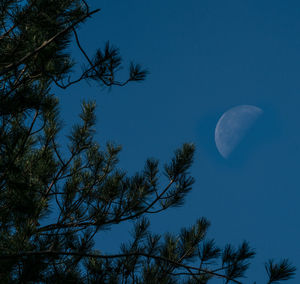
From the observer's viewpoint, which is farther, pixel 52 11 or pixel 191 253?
pixel 191 253

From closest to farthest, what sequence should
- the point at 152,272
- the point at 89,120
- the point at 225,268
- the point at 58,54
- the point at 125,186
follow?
the point at 58,54 → the point at 225,268 → the point at 152,272 → the point at 125,186 → the point at 89,120

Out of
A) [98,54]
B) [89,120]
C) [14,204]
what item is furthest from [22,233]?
[89,120]

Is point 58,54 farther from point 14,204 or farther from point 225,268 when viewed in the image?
point 225,268

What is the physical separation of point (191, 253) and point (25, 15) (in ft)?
7.48

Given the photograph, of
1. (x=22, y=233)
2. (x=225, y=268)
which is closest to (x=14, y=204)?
(x=22, y=233)

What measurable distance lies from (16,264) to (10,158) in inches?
24.9

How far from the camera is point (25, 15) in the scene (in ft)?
7.27

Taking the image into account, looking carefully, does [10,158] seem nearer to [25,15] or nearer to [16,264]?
[16,264]

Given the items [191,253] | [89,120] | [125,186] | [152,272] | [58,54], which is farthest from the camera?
[89,120]

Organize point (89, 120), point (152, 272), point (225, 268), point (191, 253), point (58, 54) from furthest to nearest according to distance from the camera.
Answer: point (89, 120) → point (191, 253) → point (152, 272) → point (225, 268) → point (58, 54)

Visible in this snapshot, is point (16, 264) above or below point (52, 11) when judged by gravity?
below

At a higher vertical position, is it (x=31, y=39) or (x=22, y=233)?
(x=31, y=39)

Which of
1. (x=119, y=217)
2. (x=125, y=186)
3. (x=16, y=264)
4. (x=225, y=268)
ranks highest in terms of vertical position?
(x=125, y=186)

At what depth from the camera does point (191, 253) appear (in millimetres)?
3145
